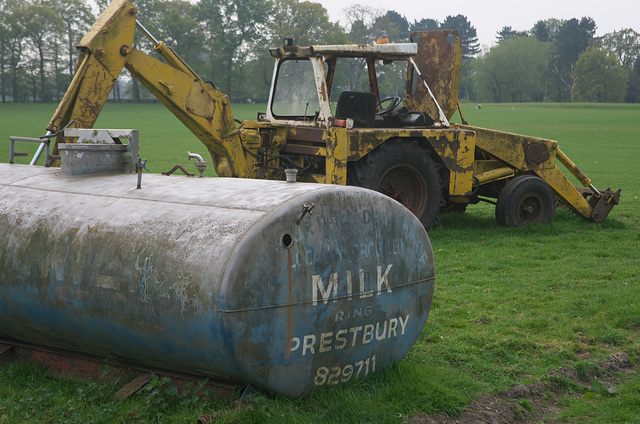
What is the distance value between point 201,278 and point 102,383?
47.3 inches

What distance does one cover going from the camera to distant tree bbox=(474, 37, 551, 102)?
104062 millimetres

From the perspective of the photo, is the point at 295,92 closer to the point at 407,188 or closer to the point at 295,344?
the point at 407,188

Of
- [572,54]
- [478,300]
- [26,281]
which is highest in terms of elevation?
[572,54]

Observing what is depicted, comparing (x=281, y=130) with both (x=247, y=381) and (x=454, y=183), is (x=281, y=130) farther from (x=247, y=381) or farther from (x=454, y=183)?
(x=247, y=381)

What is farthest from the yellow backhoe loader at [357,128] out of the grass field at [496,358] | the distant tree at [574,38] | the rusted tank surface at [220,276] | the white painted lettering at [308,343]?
the distant tree at [574,38]

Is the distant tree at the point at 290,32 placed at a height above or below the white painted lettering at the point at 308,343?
above

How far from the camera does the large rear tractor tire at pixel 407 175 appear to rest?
9.93 m

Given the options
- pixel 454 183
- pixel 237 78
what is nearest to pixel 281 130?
pixel 454 183

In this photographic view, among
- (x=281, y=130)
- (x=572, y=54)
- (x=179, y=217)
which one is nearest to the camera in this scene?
(x=179, y=217)

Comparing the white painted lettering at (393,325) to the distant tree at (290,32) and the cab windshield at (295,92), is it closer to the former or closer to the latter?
the cab windshield at (295,92)

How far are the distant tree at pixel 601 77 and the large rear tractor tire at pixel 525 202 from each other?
9197 centimetres

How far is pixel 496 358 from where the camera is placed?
5.57 m

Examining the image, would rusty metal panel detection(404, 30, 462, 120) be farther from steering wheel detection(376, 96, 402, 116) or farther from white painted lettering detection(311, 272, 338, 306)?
white painted lettering detection(311, 272, 338, 306)

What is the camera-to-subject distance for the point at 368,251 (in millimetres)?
4508
